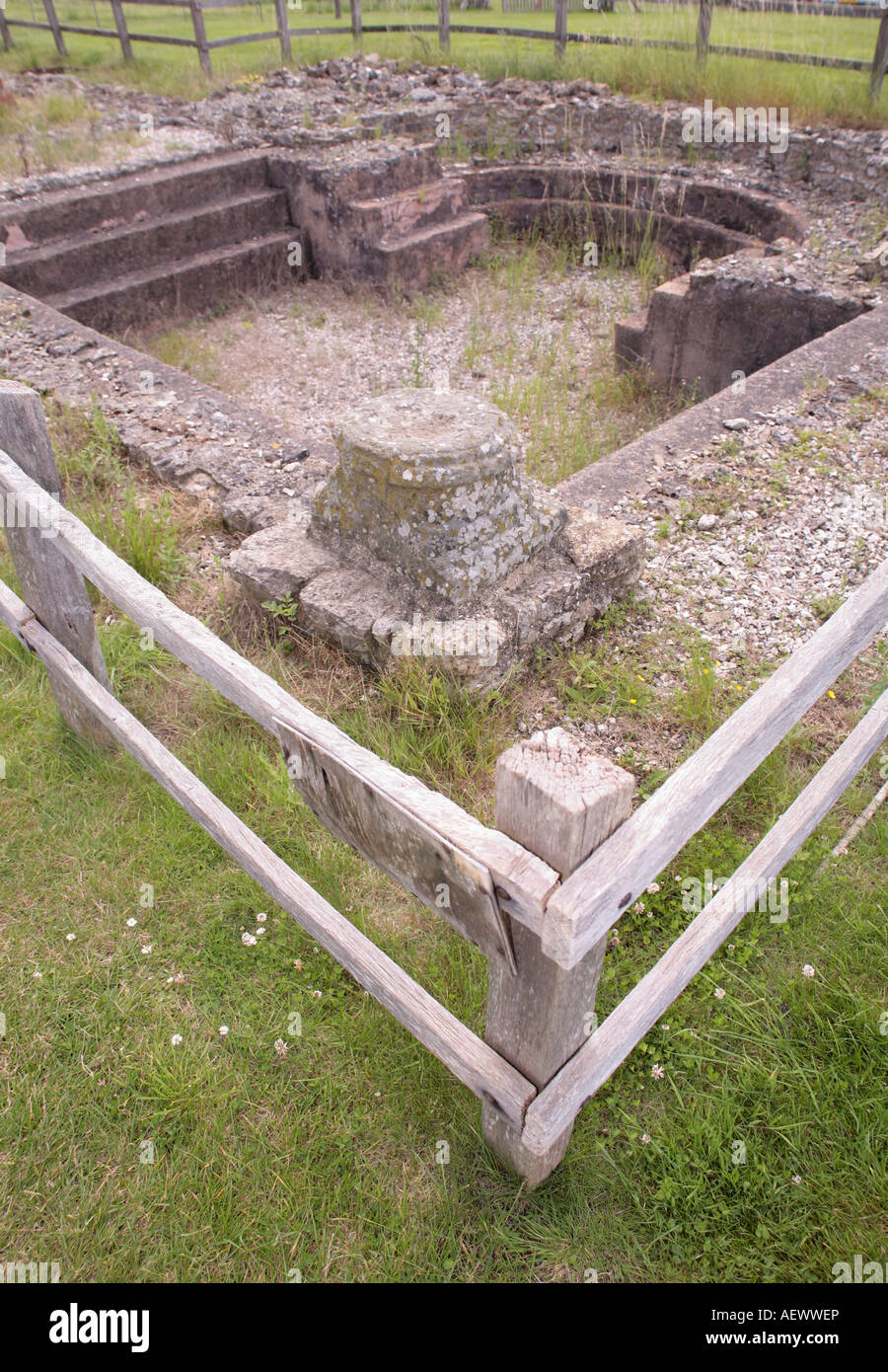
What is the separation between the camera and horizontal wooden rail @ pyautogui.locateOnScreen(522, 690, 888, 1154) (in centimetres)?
195

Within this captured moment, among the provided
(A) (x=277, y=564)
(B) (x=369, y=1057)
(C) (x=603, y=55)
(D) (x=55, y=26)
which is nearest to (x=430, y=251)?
(C) (x=603, y=55)

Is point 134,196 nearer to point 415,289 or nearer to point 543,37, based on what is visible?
point 415,289

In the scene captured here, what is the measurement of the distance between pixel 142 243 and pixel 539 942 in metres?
8.46

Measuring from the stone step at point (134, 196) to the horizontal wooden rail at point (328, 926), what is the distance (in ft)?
20.6

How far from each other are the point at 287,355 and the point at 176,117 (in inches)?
208

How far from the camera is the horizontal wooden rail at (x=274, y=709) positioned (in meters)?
1.53

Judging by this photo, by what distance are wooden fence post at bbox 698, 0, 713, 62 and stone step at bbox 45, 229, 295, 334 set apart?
5.32m

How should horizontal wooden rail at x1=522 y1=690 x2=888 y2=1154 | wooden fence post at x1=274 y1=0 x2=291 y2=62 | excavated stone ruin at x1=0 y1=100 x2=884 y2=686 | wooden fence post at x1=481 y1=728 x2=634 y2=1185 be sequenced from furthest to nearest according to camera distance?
wooden fence post at x1=274 y1=0 x2=291 y2=62 → excavated stone ruin at x1=0 y1=100 x2=884 y2=686 → horizontal wooden rail at x1=522 y1=690 x2=888 y2=1154 → wooden fence post at x1=481 y1=728 x2=634 y2=1185

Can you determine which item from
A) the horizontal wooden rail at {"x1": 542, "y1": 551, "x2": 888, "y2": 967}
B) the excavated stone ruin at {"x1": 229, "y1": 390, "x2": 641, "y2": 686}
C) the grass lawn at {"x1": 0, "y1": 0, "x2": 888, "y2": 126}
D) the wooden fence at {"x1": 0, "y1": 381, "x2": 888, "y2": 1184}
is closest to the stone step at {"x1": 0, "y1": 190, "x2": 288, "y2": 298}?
the grass lawn at {"x1": 0, "y1": 0, "x2": 888, "y2": 126}

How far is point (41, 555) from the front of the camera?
318cm

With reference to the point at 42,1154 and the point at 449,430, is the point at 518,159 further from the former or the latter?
the point at 42,1154

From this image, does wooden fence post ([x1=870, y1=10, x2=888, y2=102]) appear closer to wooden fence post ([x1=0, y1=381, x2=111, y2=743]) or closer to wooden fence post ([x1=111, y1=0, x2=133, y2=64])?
wooden fence post ([x1=0, y1=381, x2=111, y2=743])

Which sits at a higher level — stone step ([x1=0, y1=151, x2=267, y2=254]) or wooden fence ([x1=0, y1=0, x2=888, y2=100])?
wooden fence ([x1=0, y1=0, x2=888, y2=100])

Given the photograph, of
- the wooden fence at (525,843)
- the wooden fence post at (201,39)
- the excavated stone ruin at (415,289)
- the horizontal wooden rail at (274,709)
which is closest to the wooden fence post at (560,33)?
the excavated stone ruin at (415,289)
